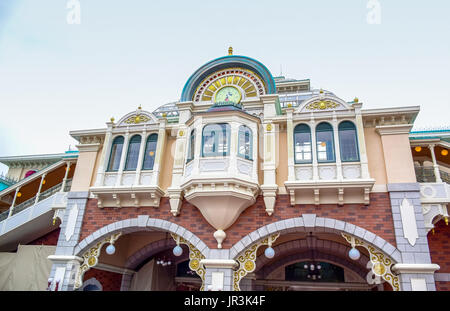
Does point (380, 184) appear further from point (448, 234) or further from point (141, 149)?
point (141, 149)

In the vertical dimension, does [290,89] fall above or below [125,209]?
above

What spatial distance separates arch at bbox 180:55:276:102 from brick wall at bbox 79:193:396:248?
4.99m

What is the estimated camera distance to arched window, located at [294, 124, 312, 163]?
12.2 m

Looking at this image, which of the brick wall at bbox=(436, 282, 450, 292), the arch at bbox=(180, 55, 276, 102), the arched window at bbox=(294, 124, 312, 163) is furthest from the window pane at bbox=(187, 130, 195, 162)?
the brick wall at bbox=(436, 282, 450, 292)

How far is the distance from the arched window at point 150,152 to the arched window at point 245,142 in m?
3.87

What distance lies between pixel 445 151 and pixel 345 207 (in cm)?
490

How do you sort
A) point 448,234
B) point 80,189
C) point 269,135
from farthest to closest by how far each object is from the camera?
point 80,189
point 269,135
point 448,234

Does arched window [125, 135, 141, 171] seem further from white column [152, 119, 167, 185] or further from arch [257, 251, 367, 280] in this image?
arch [257, 251, 367, 280]

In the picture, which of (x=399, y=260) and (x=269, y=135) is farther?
(x=269, y=135)

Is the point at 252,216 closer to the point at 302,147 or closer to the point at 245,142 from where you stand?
the point at 245,142

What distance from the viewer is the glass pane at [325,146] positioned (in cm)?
1194

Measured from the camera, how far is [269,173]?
12.1 m

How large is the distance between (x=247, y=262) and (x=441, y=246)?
7232mm
